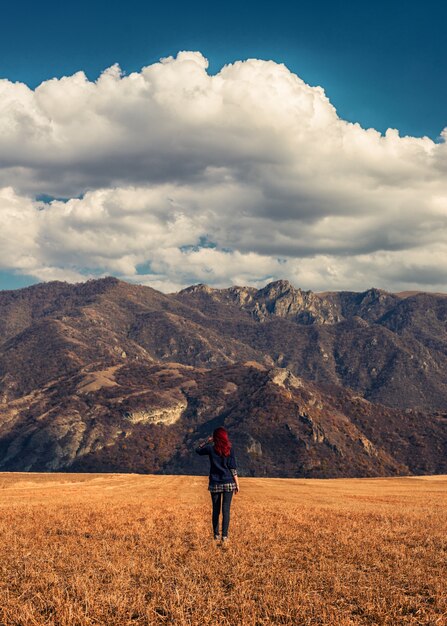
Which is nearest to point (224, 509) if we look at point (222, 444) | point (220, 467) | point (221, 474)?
point (221, 474)

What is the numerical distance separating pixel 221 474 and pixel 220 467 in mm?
201

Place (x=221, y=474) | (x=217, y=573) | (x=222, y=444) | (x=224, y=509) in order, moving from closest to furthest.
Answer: (x=217, y=573) → (x=224, y=509) → (x=221, y=474) → (x=222, y=444)

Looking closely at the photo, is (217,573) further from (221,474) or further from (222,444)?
(222,444)

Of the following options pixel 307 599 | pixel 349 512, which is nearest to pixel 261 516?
pixel 349 512

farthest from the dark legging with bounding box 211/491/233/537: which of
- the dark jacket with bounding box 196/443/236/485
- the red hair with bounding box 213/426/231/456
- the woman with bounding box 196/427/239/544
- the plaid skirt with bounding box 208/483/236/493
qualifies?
the red hair with bounding box 213/426/231/456

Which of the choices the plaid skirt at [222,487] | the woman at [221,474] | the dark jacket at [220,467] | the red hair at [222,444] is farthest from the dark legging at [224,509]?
the red hair at [222,444]

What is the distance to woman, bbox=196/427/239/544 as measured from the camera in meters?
15.7

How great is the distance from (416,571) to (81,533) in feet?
32.2

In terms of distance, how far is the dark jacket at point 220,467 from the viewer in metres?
15.8

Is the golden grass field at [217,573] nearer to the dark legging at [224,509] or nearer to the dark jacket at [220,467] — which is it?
the dark legging at [224,509]

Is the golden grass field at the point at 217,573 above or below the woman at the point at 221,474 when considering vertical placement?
below

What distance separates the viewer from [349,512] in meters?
24.1

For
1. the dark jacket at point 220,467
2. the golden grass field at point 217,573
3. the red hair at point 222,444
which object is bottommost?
the golden grass field at point 217,573

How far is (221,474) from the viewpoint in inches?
624
